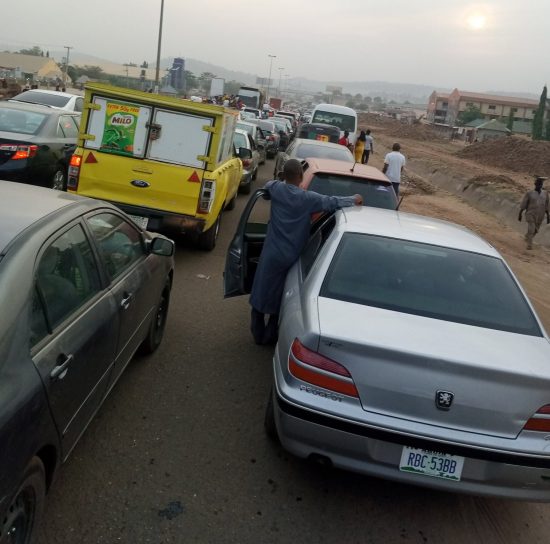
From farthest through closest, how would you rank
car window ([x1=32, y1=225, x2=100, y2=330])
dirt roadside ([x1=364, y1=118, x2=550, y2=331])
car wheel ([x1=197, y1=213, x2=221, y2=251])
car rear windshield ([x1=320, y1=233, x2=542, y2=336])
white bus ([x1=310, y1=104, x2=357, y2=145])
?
white bus ([x1=310, y1=104, x2=357, y2=145]), dirt roadside ([x1=364, y1=118, x2=550, y2=331]), car wheel ([x1=197, y1=213, x2=221, y2=251]), car rear windshield ([x1=320, y1=233, x2=542, y2=336]), car window ([x1=32, y1=225, x2=100, y2=330])

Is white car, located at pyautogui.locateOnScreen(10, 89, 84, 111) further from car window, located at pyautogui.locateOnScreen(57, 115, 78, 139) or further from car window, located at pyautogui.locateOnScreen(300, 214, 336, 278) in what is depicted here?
car window, located at pyautogui.locateOnScreen(300, 214, 336, 278)

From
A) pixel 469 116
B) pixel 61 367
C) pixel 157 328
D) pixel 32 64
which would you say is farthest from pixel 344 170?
pixel 469 116

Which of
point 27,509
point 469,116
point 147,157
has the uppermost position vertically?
point 469,116

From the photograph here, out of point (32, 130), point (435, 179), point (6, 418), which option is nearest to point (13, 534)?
point (6, 418)

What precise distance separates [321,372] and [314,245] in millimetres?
1703

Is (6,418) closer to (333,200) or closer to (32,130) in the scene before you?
(333,200)

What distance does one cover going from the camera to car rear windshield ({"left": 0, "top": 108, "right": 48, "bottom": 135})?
942cm

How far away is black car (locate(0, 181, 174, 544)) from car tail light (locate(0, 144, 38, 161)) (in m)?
5.41

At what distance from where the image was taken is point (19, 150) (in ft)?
28.8

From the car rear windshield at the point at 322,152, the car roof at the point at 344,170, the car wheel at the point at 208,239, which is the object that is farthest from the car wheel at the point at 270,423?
the car rear windshield at the point at 322,152

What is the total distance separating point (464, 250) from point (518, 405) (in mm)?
1384

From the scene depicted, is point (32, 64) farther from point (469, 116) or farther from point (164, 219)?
point (164, 219)

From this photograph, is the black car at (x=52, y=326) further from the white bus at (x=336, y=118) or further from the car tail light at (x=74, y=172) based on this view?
the white bus at (x=336, y=118)

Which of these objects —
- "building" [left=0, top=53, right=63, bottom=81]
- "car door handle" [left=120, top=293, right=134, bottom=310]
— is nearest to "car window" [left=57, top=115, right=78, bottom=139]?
"car door handle" [left=120, top=293, right=134, bottom=310]
